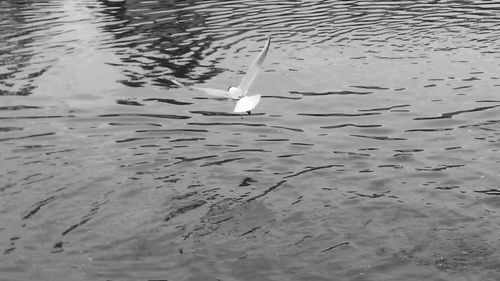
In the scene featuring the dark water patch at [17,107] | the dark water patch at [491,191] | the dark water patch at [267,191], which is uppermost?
the dark water patch at [17,107]

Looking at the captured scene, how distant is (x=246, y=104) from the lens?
13977mm

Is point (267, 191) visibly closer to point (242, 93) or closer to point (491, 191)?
point (242, 93)

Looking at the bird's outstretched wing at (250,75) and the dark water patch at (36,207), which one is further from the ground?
the bird's outstretched wing at (250,75)

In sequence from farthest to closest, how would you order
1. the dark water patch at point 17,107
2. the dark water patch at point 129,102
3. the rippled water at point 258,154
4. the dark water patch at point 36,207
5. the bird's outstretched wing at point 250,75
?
1. the dark water patch at point 129,102
2. the dark water patch at point 17,107
3. the dark water patch at point 36,207
4. the bird's outstretched wing at point 250,75
5. the rippled water at point 258,154

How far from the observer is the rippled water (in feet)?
46.5

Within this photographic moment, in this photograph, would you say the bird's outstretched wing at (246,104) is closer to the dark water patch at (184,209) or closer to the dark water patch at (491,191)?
the dark water patch at (184,209)

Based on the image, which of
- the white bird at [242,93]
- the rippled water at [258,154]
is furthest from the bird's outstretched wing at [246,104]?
the rippled water at [258,154]

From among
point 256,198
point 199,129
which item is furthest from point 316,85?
point 256,198

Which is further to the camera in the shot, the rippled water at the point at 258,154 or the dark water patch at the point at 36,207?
the dark water patch at the point at 36,207

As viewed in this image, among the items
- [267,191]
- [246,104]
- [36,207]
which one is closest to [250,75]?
[246,104]

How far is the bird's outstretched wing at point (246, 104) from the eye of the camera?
44.9 feet

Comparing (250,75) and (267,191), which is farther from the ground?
(250,75)

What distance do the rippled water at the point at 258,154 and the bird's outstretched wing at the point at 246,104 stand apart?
110 inches

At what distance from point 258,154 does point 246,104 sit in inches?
230
